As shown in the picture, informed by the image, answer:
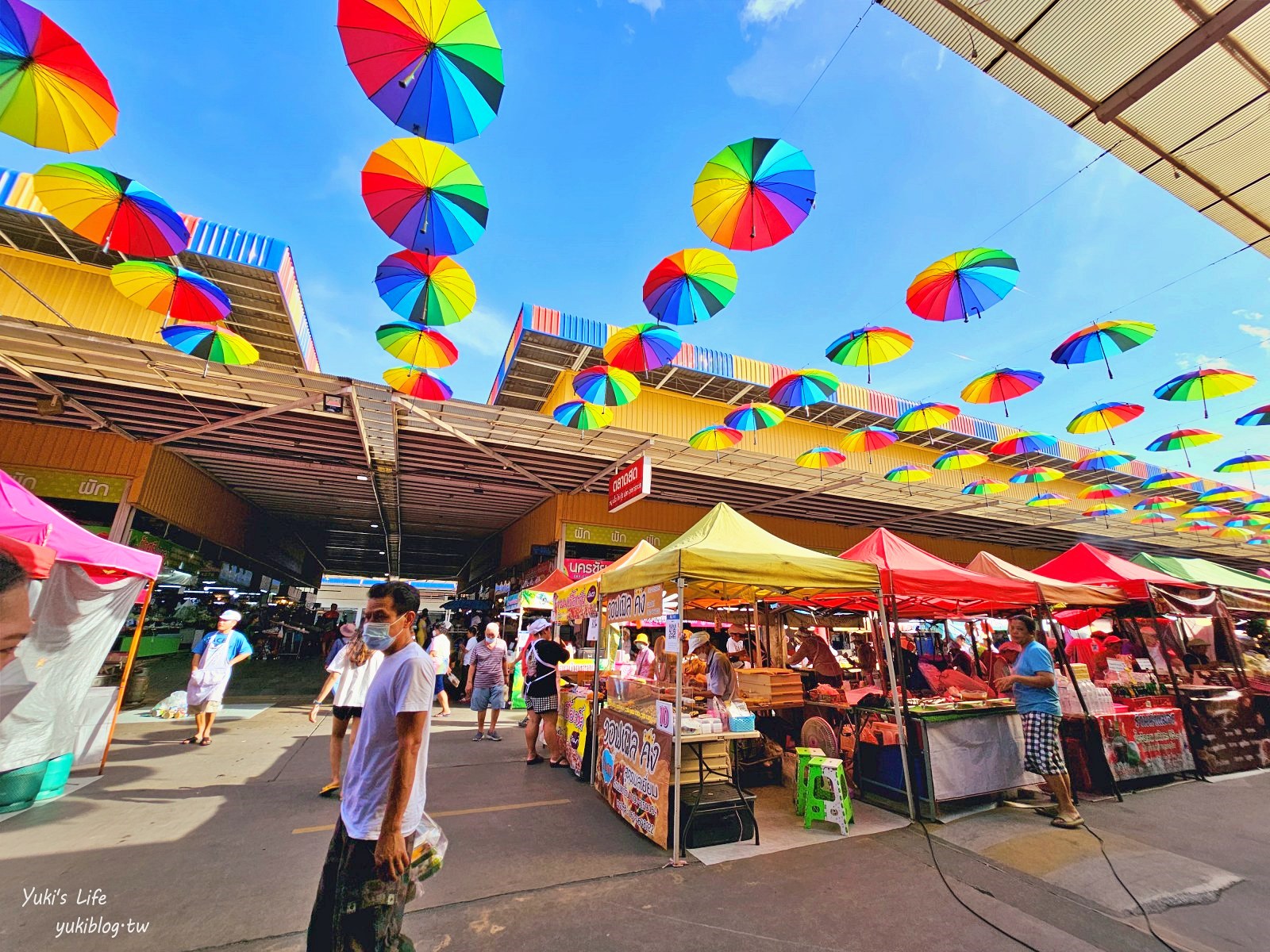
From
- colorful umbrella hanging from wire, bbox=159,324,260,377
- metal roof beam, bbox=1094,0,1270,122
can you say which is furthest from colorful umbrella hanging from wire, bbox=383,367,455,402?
metal roof beam, bbox=1094,0,1270,122

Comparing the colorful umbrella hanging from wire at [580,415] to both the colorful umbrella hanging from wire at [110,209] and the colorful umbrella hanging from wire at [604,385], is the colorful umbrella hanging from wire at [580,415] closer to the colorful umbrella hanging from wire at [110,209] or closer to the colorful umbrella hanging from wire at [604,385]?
the colorful umbrella hanging from wire at [604,385]

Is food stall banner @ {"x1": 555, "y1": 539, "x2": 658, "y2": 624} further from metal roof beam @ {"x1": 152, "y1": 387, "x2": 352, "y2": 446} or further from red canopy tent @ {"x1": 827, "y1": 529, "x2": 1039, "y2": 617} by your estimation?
metal roof beam @ {"x1": 152, "y1": 387, "x2": 352, "y2": 446}

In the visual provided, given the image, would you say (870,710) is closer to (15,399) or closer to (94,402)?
(94,402)

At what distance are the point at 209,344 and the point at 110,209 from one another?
236cm

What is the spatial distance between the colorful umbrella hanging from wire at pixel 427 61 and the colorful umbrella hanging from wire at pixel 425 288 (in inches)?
88.2

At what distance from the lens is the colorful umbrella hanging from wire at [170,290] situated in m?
6.64

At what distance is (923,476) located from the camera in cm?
1416

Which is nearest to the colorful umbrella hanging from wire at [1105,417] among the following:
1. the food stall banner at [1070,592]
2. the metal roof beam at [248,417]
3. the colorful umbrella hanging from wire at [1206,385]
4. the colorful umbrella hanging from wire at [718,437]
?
the colorful umbrella hanging from wire at [1206,385]

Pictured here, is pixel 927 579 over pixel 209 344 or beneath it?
beneath

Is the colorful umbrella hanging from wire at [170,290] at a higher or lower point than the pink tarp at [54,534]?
higher

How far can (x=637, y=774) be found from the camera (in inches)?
194

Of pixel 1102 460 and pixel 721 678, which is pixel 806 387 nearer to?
pixel 721 678

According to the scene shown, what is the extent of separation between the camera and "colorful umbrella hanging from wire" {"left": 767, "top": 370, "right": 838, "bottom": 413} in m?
9.23

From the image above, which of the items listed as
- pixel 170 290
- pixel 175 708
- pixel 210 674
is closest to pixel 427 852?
pixel 210 674
